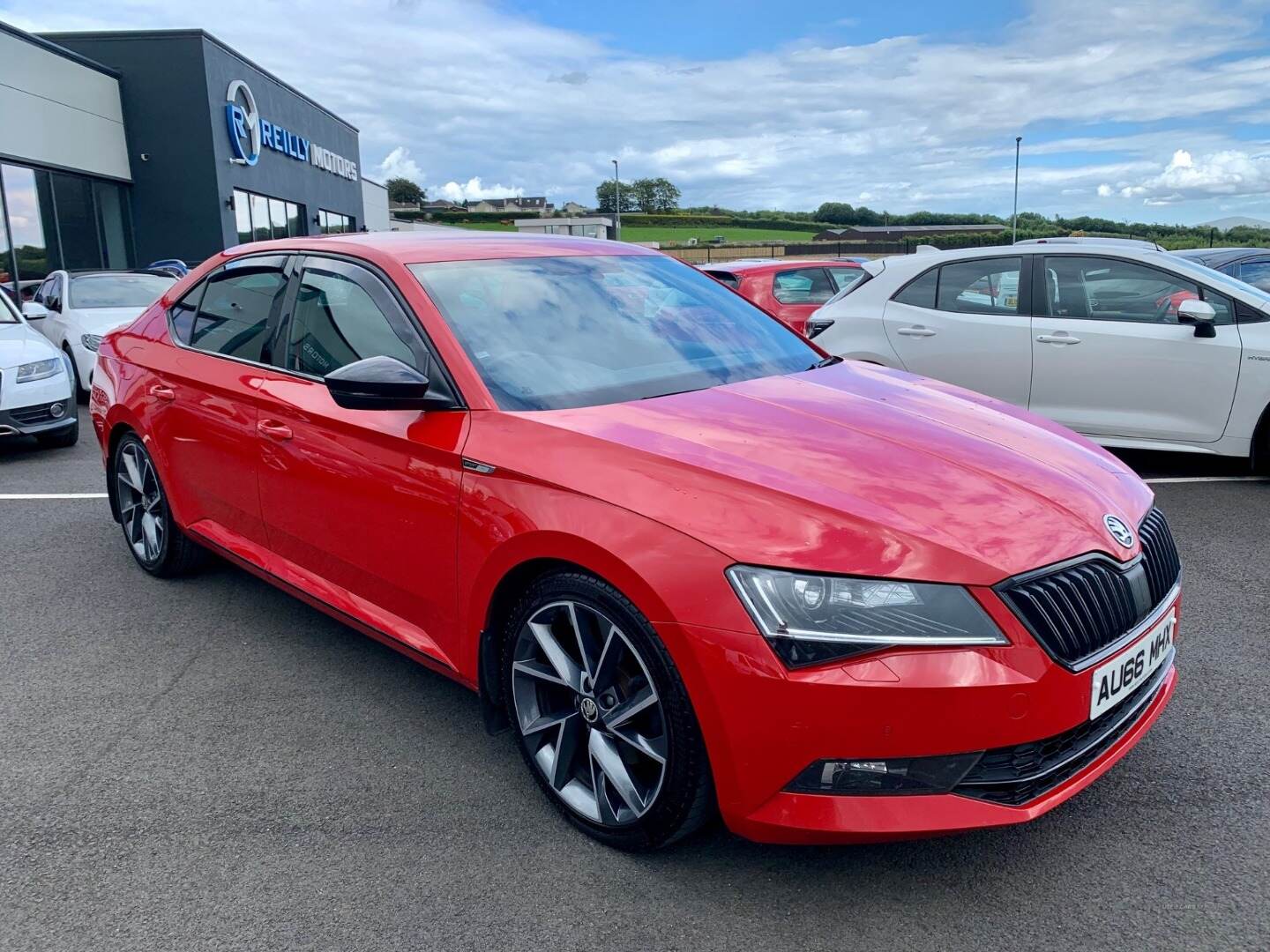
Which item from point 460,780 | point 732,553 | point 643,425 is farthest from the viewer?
point 460,780

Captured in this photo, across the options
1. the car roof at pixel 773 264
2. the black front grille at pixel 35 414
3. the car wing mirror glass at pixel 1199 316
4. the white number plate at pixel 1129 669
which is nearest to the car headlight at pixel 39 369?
the black front grille at pixel 35 414

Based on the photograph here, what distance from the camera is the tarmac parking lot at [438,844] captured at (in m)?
2.37

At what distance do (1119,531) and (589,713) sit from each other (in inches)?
57.5

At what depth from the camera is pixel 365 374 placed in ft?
9.46

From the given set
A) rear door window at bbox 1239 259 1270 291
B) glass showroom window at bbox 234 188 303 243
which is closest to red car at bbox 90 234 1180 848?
rear door window at bbox 1239 259 1270 291

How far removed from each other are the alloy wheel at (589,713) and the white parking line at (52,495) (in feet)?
16.9

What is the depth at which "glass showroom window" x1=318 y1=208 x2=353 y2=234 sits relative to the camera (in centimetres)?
3547

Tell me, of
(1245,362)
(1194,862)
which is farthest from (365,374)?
(1245,362)

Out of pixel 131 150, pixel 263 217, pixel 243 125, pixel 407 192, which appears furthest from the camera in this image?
pixel 407 192

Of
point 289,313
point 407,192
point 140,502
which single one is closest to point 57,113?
point 140,502

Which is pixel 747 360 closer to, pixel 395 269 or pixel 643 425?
pixel 643 425

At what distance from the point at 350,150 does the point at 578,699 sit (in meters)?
40.8

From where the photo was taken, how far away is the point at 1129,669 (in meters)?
2.48

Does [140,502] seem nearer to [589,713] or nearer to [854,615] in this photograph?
[589,713]
